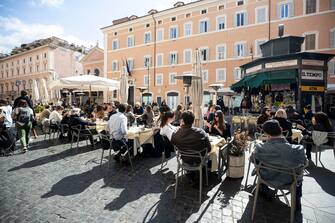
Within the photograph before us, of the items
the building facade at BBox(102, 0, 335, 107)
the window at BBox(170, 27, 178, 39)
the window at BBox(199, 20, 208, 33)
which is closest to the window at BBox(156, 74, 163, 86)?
the building facade at BBox(102, 0, 335, 107)

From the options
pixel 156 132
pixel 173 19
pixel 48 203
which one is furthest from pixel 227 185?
pixel 173 19

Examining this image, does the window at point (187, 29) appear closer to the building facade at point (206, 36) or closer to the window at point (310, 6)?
the building facade at point (206, 36)

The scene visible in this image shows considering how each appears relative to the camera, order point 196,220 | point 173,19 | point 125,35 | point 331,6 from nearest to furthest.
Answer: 1. point 196,220
2. point 331,6
3. point 173,19
4. point 125,35

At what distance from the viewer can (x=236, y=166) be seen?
4.69 meters

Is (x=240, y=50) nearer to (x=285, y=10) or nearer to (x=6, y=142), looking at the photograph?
(x=285, y=10)

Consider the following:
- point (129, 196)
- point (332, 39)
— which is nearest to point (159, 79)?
point (332, 39)

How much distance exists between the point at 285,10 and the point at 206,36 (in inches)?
340

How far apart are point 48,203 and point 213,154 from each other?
3.21 m

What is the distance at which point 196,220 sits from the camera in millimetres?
3188

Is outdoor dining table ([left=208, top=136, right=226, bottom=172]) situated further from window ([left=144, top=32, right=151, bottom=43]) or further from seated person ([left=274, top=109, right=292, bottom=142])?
window ([left=144, top=32, right=151, bottom=43])

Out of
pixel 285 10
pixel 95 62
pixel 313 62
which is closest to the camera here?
pixel 313 62

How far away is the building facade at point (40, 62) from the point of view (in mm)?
45500

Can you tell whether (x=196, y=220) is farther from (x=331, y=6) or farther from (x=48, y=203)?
(x=331, y=6)

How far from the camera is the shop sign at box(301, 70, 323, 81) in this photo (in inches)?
440
